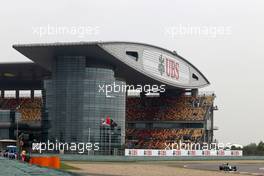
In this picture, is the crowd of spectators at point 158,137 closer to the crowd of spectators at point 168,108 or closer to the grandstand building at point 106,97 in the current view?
the grandstand building at point 106,97

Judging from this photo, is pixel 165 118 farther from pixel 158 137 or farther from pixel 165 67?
pixel 165 67

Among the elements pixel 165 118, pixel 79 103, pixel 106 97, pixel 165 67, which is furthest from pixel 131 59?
pixel 165 118

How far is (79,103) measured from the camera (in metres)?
131

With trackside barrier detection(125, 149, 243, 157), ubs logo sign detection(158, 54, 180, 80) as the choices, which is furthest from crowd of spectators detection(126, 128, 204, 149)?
trackside barrier detection(125, 149, 243, 157)

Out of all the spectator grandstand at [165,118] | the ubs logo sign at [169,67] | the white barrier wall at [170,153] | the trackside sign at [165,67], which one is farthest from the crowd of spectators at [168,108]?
the white barrier wall at [170,153]

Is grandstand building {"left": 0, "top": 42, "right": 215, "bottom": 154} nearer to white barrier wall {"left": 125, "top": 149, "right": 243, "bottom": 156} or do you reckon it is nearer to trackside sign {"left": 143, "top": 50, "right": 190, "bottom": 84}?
trackside sign {"left": 143, "top": 50, "right": 190, "bottom": 84}

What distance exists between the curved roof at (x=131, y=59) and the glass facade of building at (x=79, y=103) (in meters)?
3.09

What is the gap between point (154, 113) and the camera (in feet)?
523

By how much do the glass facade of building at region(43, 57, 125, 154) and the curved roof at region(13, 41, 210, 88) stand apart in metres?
3.09

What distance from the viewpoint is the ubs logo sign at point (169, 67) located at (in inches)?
5679

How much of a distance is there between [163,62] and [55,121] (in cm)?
3250

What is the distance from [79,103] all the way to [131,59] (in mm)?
16008

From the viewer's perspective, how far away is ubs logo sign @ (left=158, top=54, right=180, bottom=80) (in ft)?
473

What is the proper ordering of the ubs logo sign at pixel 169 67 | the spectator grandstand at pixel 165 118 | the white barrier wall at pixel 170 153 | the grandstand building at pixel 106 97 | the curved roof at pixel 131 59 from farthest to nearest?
1. the spectator grandstand at pixel 165 118
2. the ubs logo sign at pixel 169 67
3. the grandstand building at pixel 106 97
4. the curved roof at pixel 131 59
5. the white barrier wall at pixel 170 153
